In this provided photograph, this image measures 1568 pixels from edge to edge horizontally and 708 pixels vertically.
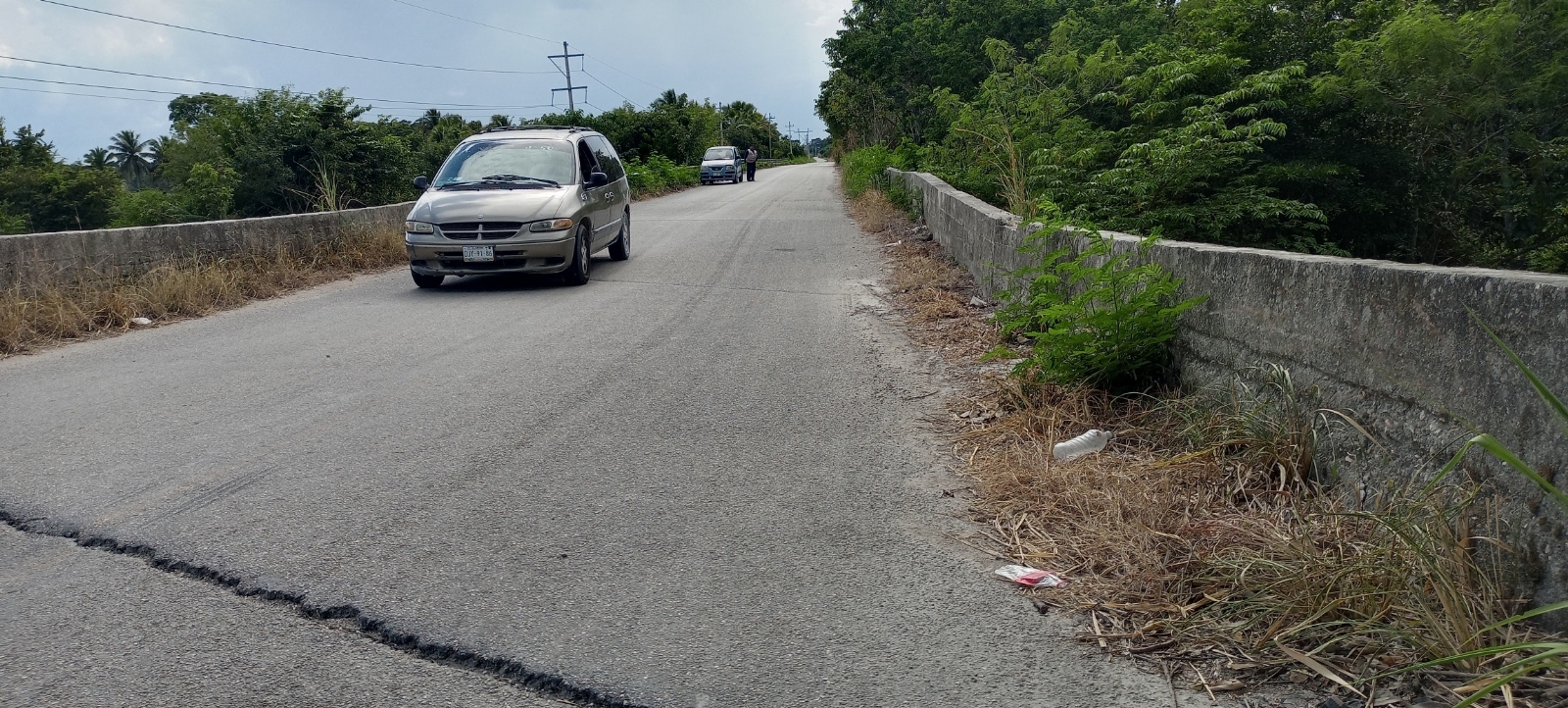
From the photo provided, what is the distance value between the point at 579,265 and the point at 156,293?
12.9 feet

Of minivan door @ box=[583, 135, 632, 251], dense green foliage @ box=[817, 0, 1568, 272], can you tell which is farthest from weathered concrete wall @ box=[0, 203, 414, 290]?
dense green foliage @ box=[817, 0, 1568, 272]

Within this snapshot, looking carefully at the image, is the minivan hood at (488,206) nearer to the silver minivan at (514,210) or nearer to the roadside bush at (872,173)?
the silver minivan at (514,210)

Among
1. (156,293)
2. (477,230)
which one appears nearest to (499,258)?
(477,230)

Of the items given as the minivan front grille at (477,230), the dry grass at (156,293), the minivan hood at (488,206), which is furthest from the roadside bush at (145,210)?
the minivan front grille at (477,230)

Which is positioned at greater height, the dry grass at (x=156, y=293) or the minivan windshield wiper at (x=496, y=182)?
the minivan windshield wiper at (x=496, y=182)

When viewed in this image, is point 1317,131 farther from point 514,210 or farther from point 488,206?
point 488,206

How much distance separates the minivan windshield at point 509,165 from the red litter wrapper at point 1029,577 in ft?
28.3

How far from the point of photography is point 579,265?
1061cm

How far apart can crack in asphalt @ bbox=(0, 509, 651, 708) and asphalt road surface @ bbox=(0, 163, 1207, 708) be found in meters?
0.01

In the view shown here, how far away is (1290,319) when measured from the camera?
3.75 m

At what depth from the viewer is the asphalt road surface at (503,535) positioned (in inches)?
105

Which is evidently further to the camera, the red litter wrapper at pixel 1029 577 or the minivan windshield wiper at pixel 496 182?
the minivan windshield wiper at pixel 496 182

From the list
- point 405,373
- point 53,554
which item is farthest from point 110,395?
point 53,554

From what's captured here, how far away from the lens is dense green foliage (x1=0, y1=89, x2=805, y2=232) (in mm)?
17297
